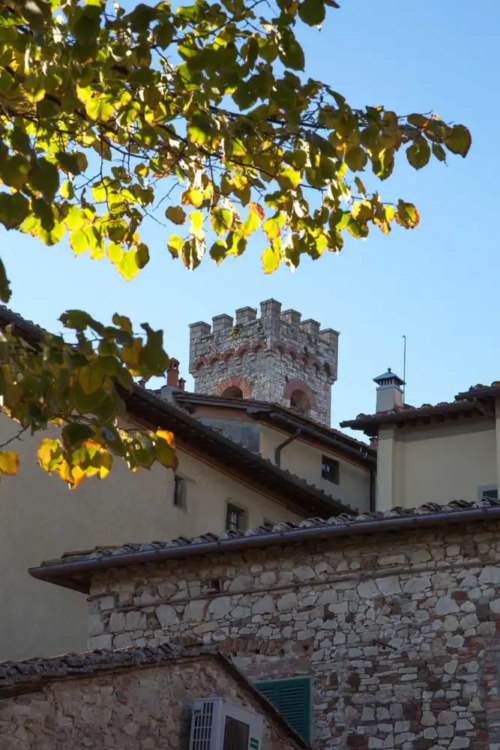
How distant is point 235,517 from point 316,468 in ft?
12.3

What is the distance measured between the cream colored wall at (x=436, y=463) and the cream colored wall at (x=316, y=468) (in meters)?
3.34

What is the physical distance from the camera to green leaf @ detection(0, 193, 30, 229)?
6.46 m

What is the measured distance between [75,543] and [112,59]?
42.3ft

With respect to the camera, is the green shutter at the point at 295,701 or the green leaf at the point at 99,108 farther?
the green shutter at the point at 295,701

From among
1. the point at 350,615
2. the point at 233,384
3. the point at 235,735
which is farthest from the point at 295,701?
the point at 233,384

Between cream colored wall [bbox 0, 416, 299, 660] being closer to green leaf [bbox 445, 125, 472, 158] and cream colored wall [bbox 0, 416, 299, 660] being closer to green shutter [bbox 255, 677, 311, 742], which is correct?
green shutter [bbox 255, 677, 311, 742]

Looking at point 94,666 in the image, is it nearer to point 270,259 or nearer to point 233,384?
point 270,259

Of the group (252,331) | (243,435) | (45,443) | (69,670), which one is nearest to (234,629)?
(69,670)

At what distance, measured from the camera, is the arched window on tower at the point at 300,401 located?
47875 mm

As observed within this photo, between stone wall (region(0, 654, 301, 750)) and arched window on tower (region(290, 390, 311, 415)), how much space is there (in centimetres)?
3568

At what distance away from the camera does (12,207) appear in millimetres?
6465

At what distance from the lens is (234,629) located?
14.6 meters

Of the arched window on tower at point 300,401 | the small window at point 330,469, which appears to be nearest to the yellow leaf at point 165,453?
the small window at point 330,469

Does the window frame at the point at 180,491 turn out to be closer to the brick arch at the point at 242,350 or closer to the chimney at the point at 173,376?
the chimney at the point at 173,376
